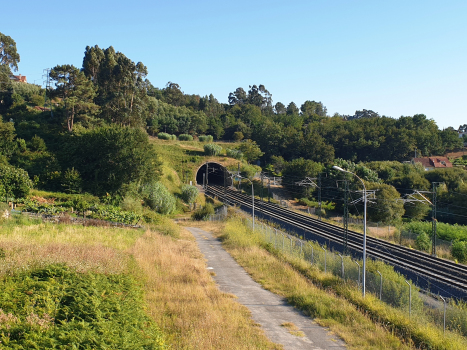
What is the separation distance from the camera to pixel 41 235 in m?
21.2

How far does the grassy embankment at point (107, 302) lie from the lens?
8.93 m

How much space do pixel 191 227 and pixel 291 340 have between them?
3550 cm

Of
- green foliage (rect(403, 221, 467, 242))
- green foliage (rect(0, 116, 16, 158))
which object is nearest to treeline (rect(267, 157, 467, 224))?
green foliage (rect(403, 221, 467, 242))

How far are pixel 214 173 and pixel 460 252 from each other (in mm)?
61010

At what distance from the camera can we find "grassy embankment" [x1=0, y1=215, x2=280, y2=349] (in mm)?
8930

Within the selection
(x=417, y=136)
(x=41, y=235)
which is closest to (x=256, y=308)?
(x=41, y=235)

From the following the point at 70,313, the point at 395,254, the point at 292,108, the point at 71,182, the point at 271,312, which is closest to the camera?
the point at 70,313

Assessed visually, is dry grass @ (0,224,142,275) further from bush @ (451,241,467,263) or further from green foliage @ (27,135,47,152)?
green foliage @ (27,135,47,152)

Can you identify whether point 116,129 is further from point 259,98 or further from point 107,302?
point 259,98

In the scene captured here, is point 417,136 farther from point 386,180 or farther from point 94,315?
point 94,315

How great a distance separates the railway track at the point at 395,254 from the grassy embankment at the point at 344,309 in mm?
7532

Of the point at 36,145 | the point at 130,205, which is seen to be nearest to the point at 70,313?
the point at 130,205

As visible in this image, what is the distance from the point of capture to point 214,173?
9156 cm

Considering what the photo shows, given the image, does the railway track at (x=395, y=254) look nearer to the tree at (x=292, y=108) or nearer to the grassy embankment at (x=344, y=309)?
the grassy embankment at (x=344, y=309)
